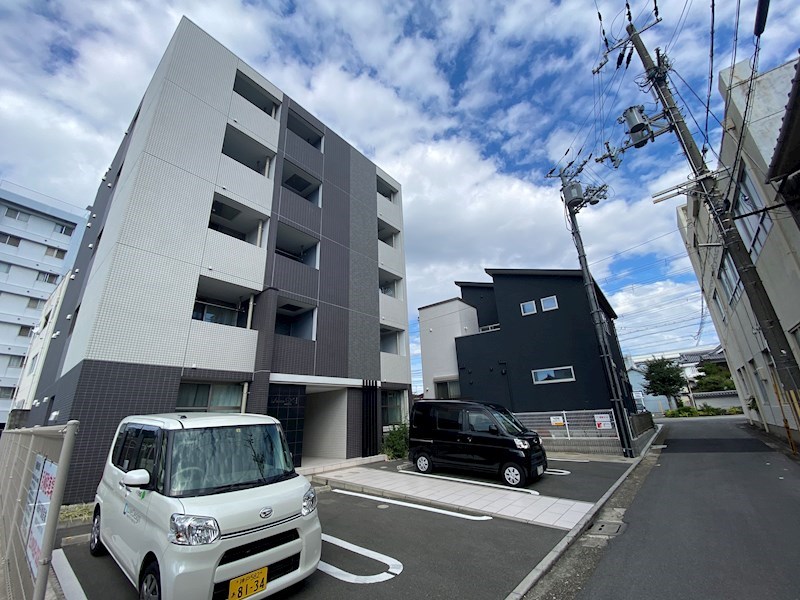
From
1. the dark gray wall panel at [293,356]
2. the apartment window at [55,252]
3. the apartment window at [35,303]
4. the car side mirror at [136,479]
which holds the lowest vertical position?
the car side mirror at [136,479]

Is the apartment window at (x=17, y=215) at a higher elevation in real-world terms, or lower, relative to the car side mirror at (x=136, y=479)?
higher

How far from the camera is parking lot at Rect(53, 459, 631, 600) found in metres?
3.40

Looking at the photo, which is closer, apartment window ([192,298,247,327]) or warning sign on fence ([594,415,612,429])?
apartment window ([192,298,247,327])

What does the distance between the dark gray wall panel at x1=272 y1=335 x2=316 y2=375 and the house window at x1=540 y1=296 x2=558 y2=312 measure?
33.0ft

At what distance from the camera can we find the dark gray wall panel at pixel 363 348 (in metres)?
12.1

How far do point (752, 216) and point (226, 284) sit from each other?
49.6 feet

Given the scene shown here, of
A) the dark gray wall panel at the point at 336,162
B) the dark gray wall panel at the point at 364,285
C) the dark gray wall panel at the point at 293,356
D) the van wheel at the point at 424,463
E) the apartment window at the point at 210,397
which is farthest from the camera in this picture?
the dark gray wall panel at the point at 336,162

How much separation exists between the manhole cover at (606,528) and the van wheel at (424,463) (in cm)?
431

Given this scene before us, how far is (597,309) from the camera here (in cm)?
1102

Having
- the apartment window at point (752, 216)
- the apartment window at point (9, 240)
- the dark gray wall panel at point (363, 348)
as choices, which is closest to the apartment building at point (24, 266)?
the apartment window at point (9, 240)

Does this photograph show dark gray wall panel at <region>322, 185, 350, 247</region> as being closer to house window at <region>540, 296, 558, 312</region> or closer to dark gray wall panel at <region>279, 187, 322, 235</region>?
dark gray wall panel at <region>279, 187, 322, 235</region>

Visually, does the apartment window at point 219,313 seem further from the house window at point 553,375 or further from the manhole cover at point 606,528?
the house window at point 553,375

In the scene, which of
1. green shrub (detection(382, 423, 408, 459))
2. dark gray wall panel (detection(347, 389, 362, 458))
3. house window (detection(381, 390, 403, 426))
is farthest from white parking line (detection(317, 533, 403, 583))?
house window (detection(381, 390, 403, 426))

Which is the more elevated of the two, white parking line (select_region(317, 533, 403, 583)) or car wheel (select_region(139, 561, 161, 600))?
car wheel (select_region(139, 561, 161, 600))
